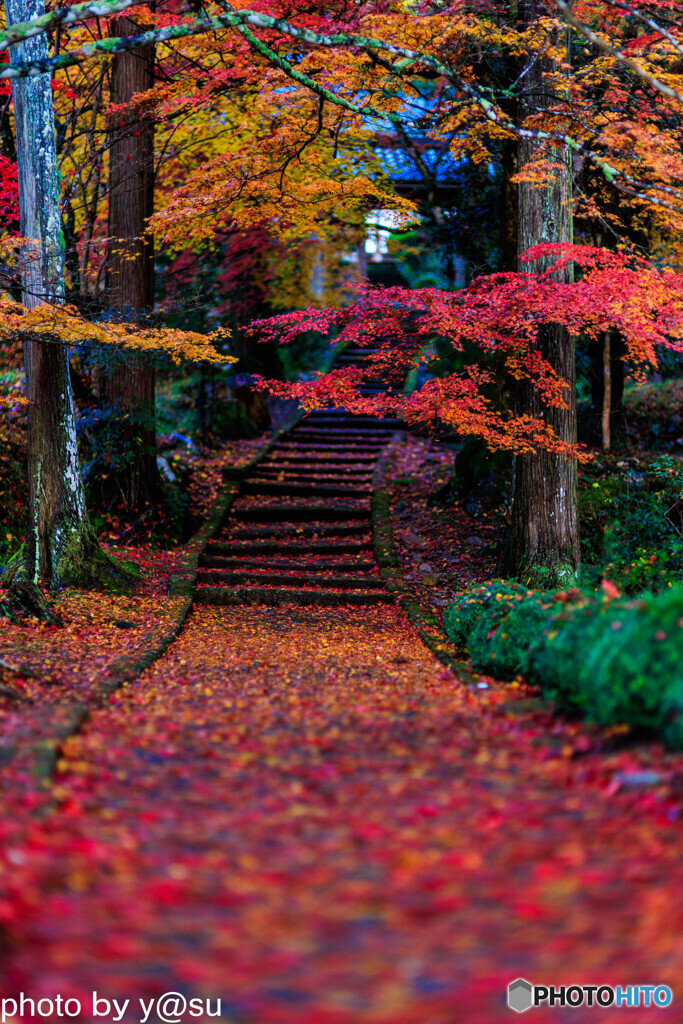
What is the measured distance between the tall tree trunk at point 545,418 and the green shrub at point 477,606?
4.57ft

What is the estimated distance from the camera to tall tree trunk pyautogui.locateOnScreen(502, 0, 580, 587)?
7328 millimetres

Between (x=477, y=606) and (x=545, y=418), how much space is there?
7.94 feet

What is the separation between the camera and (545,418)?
739 cm

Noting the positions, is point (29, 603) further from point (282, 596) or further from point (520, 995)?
point (520, 995)

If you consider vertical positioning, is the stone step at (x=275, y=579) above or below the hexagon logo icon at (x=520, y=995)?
above

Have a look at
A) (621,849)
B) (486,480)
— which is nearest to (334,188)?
(486,480)

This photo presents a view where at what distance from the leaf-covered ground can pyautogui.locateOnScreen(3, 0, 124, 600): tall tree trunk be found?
3.51 m

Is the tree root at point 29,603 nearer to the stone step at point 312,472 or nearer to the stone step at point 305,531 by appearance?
the stone step at point 305,531

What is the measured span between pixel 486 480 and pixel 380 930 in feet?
29.8

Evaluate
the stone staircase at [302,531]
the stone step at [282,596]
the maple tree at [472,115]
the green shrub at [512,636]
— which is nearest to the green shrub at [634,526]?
the maple tree at [472,115]

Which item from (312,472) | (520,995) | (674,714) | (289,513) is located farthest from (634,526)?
(520,995)

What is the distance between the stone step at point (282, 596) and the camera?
329 inches

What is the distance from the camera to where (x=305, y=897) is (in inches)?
95.0

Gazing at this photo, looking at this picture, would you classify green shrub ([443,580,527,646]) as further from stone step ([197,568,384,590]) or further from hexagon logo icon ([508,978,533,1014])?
hexagon logo icon ([508,978,533,1014])
